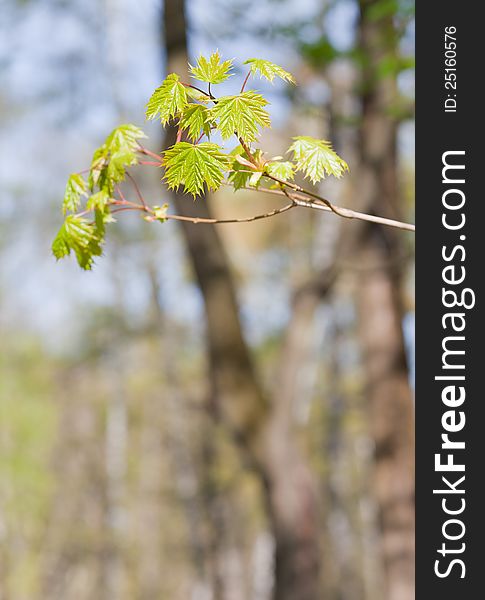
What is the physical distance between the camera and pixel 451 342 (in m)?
2.04

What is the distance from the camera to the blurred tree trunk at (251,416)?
15.4ft

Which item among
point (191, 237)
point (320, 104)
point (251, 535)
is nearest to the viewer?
point (191, 237)

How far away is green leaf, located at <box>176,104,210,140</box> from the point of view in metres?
1.70

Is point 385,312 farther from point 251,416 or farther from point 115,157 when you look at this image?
point 115,157

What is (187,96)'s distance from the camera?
179 centimetres

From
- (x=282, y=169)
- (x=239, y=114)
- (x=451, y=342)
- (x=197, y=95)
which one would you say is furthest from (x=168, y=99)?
(x=451, y=342)

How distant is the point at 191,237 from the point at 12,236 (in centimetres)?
954

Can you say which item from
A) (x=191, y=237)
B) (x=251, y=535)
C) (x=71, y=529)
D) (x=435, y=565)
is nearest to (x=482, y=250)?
(x=435, y=565)

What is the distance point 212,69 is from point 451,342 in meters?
0.82

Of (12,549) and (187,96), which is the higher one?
(12,549)

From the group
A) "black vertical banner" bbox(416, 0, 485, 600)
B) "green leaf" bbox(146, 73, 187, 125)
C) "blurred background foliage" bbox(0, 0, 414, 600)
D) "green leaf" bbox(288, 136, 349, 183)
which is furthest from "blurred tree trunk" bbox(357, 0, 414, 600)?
"green leaf" bbox(146, 73, 187, 125)

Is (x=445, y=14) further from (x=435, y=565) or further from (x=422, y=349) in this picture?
(x=435, y=565)

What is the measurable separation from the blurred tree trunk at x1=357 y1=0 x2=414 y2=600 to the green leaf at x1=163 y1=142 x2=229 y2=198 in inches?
131

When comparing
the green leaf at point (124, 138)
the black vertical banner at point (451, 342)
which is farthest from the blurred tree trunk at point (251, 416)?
the green leaf at point (124, 138)
